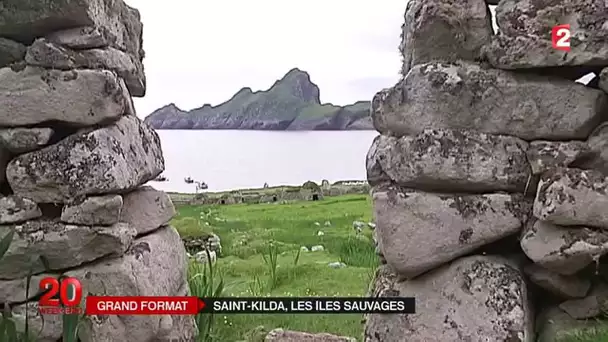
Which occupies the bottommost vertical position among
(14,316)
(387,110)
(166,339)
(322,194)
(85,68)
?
(322,194)

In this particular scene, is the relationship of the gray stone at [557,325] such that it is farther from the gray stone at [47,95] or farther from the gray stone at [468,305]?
the gray stone at [47,95]

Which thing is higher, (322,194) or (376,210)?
(376,210)

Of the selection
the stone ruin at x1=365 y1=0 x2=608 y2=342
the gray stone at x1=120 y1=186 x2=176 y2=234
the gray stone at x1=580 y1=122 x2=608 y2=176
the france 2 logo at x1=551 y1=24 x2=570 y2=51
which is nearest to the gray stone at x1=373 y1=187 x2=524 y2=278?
the stone ruin at x1=365 y1=0 x2=608 y2=342

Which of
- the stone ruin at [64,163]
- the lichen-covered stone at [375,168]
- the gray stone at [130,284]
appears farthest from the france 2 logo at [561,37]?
the gray stone at [130,284]

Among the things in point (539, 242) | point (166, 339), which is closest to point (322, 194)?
point (166, 339)

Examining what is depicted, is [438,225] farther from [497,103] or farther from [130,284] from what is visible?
[130,284]

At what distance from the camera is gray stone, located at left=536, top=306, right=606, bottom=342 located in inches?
121

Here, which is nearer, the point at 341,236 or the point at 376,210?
the point at 376,210

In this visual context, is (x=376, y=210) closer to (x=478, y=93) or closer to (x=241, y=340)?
(x=478, y=93)

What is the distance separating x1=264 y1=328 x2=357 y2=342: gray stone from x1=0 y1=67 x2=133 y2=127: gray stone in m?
2.19

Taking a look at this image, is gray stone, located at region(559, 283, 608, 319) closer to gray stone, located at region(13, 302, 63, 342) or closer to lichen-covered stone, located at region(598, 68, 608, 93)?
lichen-covered stone, located at region(598, 68, 608, 93)

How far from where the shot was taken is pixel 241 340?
5043 millimetres

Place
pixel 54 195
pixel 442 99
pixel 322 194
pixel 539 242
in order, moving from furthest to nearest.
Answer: pixel 322 194, pixel 54 195, pixel 442 99, pixel 539 242

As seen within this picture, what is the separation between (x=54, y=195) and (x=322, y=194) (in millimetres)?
12972
